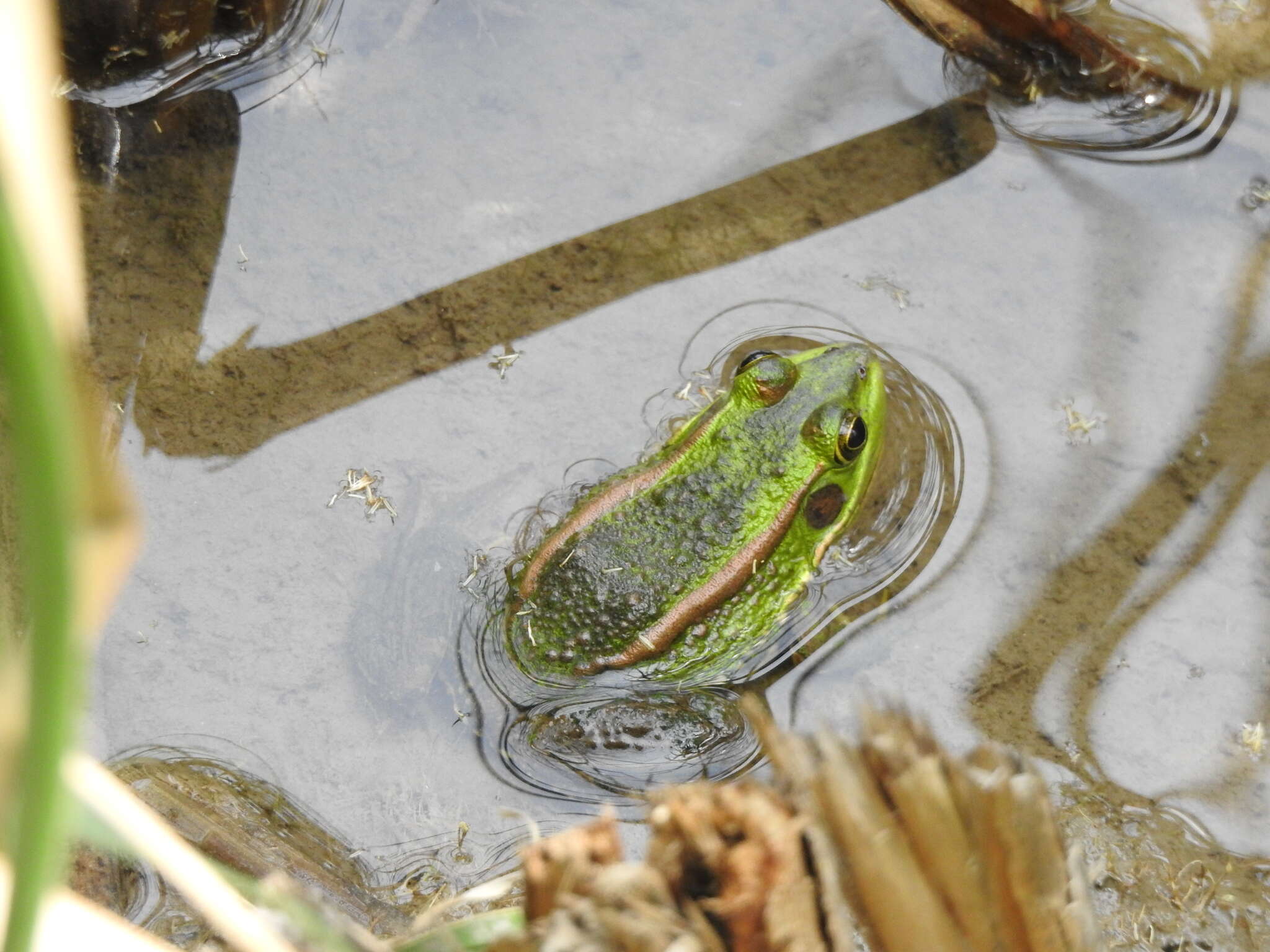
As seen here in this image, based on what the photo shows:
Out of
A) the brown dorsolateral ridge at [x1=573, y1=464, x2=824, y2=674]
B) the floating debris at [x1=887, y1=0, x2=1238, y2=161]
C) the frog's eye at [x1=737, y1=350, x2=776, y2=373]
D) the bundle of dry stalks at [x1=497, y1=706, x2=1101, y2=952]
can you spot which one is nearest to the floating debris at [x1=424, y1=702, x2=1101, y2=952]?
the bundle of dry stalks at [x1=497, y1=706, x2=1101, y2=952]

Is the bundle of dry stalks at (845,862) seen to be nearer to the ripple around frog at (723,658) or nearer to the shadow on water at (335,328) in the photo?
the ripple around frog at (723,658)

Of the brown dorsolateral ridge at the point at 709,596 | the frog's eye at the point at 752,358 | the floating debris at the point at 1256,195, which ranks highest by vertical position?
the frog's eye at the point at 752,358

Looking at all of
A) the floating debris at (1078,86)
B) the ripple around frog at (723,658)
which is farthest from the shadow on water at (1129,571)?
the floating debris at (1078,86)

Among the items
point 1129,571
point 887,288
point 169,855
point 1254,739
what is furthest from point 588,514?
point 1254,739

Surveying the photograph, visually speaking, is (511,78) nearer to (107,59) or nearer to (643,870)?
(107,59)

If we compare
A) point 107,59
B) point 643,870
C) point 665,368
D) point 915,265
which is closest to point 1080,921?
point 643,870

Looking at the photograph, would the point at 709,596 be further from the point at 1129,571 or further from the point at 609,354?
the point at 1129,571

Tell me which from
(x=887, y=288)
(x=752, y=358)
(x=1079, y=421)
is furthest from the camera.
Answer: (x=887, y=288)
